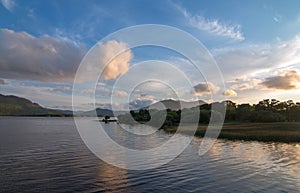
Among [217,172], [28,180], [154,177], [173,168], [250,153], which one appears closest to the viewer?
[28,180]

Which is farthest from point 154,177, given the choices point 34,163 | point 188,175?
point 34,163

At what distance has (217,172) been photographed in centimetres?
3350

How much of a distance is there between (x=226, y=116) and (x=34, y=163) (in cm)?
15275

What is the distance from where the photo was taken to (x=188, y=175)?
31594 mm

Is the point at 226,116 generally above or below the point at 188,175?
above

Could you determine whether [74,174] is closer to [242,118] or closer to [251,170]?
[251,170]

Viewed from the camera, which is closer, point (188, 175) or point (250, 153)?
point (188, 175)

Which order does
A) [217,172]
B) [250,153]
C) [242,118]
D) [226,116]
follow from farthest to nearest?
[226,116]
[242,118]
[250,153]
[217,172]

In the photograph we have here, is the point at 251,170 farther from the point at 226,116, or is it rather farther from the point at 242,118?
the point at 226,116

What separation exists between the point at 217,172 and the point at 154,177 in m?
8.96

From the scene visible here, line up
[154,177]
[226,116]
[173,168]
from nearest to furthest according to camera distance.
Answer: [154,177] < [173,168] < [226,116]

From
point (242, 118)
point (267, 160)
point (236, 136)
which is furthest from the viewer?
point (242, 118)

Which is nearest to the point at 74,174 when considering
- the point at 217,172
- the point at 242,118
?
the point at 217,172

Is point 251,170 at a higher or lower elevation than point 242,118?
lower
